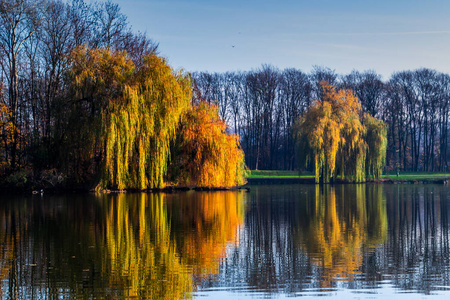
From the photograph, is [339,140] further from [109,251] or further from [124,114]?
[109,251]

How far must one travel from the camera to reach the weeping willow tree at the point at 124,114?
1136 inches

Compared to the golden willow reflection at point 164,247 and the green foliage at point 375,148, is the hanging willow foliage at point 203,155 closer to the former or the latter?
the golden willow reflection at point 164,247

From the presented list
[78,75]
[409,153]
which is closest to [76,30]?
[78,75]

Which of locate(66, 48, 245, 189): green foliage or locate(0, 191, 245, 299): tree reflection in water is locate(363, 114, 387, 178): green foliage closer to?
locate(66, 48, 245, 189): green foliage

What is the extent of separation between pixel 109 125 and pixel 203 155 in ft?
20.1

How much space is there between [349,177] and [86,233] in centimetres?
3555

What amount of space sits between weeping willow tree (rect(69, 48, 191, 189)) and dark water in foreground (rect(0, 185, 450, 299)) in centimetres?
1027

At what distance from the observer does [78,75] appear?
97.3 ft

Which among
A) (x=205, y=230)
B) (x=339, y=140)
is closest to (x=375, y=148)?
(x=339, y=140)

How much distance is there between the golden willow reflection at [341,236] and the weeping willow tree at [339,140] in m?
22.5

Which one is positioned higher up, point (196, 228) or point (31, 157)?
point (31, 157)

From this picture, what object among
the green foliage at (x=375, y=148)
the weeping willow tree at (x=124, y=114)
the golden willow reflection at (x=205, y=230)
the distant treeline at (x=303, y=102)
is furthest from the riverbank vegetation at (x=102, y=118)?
the distant treeline at (x=303, y=102)

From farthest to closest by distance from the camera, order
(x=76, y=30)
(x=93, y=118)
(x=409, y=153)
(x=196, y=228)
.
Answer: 1. (x=409, y=153)
2. (x=76, y=30)
3. (x=93, y=118)
4. (x=196, y=228)

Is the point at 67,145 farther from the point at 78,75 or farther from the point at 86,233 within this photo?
the point at 86,233
